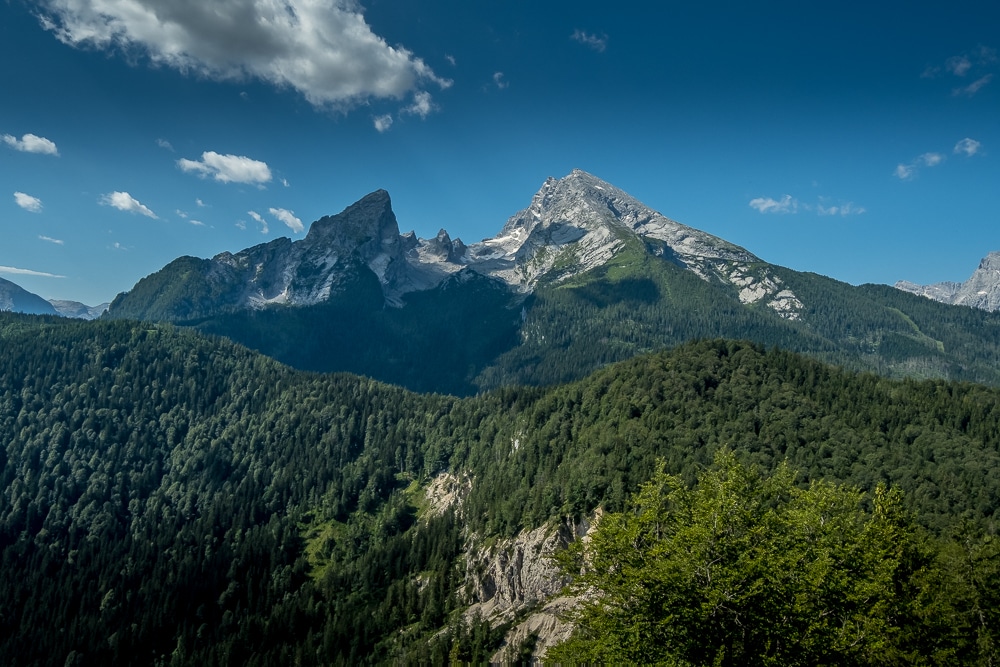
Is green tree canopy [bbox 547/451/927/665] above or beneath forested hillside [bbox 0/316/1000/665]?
above

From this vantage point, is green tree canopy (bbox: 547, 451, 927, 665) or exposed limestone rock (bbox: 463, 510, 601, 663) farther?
exposed limestone rock (bbox: 463, 510, 601, 663)

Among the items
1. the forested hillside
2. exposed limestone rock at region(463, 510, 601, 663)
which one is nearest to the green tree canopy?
exposed limestone rock at region(463, 510, 601, 663)

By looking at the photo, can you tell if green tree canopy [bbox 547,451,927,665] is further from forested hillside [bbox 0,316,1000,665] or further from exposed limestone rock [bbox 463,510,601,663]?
forested hillside [bbox 0,316,1000,665]

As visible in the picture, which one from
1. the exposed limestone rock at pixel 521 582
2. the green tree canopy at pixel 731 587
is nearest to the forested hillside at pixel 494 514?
the exposed limestone rock at pixel 521 582

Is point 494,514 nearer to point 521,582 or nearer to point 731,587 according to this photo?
point 521,582

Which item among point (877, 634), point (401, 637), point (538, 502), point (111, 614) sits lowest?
point (111, 614)

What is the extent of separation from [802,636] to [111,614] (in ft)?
662

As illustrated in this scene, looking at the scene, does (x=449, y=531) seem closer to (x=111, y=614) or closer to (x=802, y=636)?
(x=111, y=614)

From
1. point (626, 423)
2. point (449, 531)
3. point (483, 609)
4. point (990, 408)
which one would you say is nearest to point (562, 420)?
point (626, 423)

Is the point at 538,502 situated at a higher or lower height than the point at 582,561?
lower

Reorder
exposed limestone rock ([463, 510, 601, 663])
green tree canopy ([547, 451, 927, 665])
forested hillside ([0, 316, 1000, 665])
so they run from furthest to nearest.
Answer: forested hillside ([0, 316, 1000, 665]) → exposed limestone rock ([463, 510, 601, 663]) → green tree canopy ([547, 451, 927, 665])

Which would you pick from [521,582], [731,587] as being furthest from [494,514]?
[731,587]

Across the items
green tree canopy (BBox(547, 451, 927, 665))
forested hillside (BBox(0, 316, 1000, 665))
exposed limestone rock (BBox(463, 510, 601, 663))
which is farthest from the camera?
forested hillside (BBox(0, 316, 1000, 665))

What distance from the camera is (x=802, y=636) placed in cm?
2739
